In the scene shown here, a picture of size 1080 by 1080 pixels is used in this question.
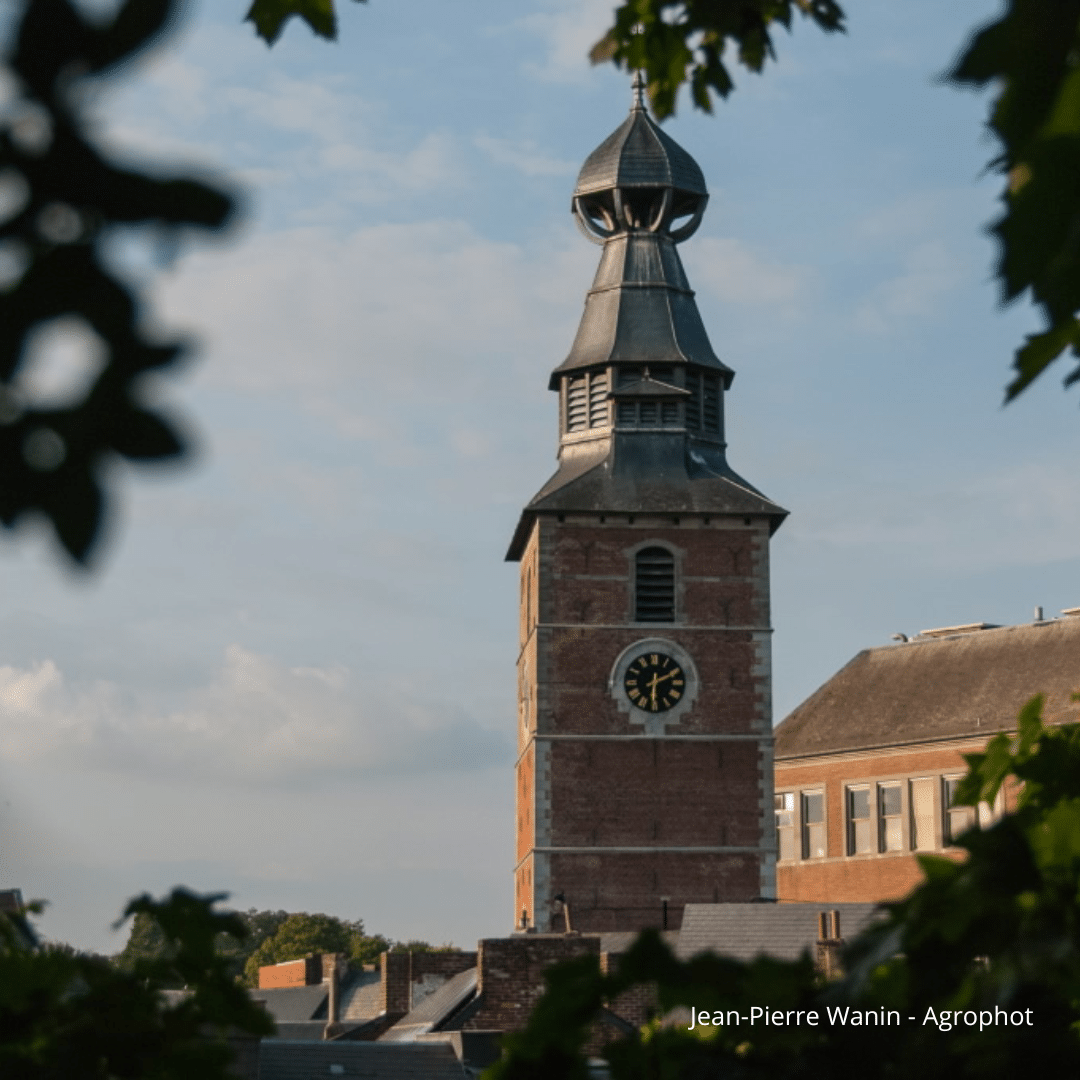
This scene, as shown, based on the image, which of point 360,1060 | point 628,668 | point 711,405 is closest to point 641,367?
point 711,405

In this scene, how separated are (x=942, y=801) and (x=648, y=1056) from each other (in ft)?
150

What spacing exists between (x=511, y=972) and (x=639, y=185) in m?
18.7

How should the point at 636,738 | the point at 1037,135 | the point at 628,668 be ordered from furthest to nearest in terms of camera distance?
the point at 628,668, the point at 636,738, the point at 1037,135

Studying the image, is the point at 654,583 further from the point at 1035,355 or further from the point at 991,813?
the point at 1035,355

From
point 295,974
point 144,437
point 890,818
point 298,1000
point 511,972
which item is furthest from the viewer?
point 295,974

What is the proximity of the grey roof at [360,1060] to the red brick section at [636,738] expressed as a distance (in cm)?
1016

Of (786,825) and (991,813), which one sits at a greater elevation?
(786,825)

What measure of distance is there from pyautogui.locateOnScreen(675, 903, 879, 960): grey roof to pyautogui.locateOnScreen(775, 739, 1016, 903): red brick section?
38.5 feet

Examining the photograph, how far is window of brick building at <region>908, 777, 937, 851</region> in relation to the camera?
47.3 meters

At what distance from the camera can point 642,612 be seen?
4175 centimetres

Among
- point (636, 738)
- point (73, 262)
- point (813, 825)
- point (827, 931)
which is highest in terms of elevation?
point (636, 738)

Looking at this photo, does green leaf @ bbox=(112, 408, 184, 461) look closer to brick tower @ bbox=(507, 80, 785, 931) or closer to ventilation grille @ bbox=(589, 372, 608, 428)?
brick tower @ bbox=(507, 80, 785, 931)

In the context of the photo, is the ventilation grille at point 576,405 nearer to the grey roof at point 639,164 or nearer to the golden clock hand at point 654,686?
the grey roof at point 639,164

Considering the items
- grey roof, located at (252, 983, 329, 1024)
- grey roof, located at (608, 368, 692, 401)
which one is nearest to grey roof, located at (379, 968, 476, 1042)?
grey roof, located at (608, 368, 692, 401)
